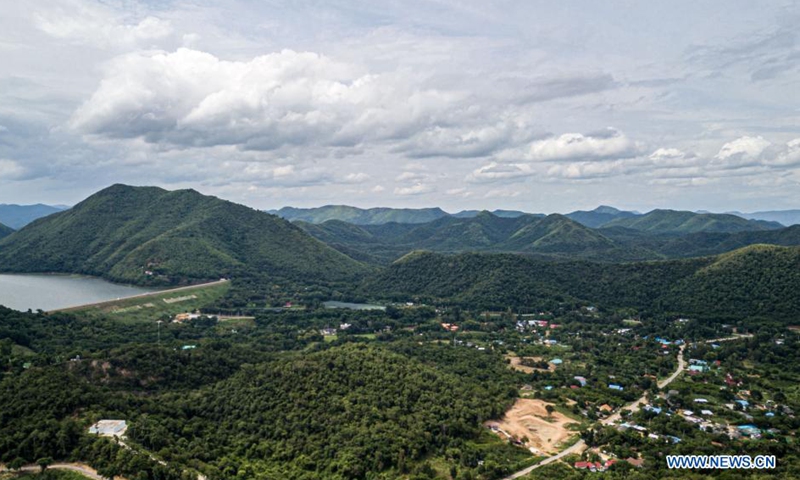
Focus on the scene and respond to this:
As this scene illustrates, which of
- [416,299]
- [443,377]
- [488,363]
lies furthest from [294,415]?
[416,299]

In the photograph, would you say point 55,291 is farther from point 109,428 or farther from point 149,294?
point 109,428

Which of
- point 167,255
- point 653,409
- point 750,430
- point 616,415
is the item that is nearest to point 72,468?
point 616,415

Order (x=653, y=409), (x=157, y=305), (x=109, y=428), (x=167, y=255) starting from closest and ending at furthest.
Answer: (x=109, y=428) → (x=653, y=409) → (x=157, y=305) → (x=167, y=255)

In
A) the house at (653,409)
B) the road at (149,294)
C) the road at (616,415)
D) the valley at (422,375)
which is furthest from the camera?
the road at (149,294)

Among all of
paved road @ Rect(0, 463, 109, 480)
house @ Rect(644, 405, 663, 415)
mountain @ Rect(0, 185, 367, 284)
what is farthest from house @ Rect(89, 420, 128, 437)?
mountain @ Rect(0, 185, 367, 284)

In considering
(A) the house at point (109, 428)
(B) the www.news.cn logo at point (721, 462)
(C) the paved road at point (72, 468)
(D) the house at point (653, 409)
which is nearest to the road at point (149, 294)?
(A) the house at point (109, 428)

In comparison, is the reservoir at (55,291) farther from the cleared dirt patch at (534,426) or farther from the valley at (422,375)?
the cleared dirt patch at (534,426)

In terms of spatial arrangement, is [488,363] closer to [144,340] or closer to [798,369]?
[798,369]
